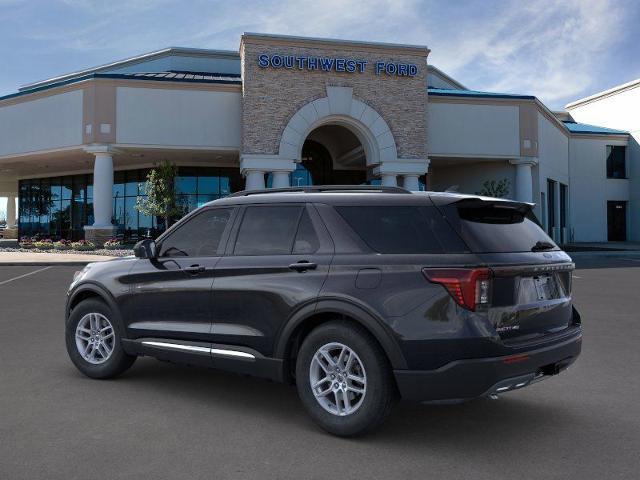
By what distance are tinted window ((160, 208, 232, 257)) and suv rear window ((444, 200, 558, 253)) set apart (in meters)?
2.01

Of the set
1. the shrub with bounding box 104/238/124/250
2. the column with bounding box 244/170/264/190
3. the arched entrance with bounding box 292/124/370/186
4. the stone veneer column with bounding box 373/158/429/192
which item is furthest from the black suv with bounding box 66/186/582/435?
the arched entrance with bounding box 292/124/370/186

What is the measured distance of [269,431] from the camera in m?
4.32

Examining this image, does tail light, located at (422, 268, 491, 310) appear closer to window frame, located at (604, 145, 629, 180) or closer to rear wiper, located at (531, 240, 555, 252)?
rear wiper, located at (531, 240, 555, 252)

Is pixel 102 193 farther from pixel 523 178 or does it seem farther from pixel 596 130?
pixel 596 130

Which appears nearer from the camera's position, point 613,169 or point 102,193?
point 102,193

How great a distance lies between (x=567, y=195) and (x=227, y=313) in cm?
4020

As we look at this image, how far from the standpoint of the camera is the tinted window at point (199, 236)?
5121 mm

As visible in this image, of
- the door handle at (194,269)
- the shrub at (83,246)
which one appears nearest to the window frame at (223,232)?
the door handle at (194,269)

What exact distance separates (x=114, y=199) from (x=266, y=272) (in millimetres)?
34694

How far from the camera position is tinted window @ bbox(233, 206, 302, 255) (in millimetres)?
4641

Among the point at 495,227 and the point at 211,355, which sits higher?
the point at 495,227

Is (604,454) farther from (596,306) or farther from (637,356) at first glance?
(596,306)

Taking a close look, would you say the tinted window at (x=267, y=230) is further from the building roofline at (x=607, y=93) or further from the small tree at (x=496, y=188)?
the building roofline at (x=607, y=93)

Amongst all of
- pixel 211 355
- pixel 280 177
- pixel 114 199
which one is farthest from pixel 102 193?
pixel 211 355
